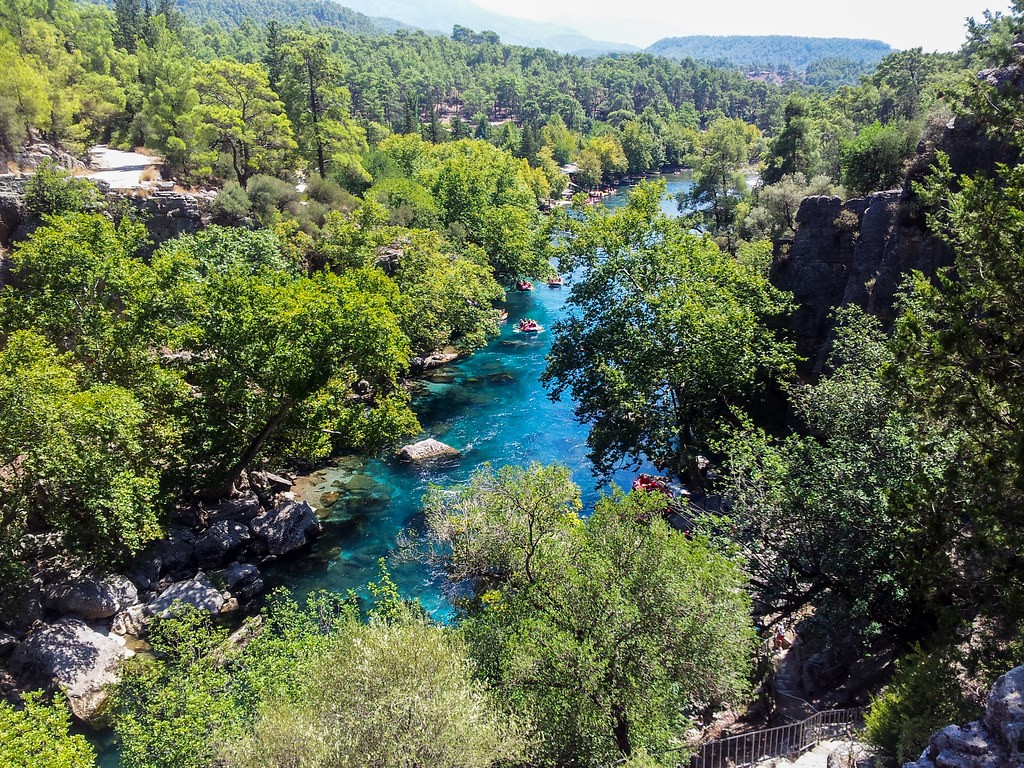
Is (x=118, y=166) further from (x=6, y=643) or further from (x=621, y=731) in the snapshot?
(x=621, y=731)

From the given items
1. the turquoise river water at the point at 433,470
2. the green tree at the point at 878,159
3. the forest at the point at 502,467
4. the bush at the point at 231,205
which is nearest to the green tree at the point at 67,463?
the forest at the point at 502,467

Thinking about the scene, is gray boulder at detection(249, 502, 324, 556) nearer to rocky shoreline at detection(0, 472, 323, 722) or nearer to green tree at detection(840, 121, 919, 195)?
rocky shoreline at detection(0, 472, 323, 722)

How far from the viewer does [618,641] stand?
43.4ft

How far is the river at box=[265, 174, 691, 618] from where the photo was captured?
25.6 meters

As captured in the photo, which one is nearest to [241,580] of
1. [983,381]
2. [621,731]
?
[621,731]

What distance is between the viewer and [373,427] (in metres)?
28.2

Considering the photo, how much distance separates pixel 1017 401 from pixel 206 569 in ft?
83.1

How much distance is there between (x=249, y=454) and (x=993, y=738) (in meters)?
25.3

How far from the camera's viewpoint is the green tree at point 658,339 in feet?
84.2

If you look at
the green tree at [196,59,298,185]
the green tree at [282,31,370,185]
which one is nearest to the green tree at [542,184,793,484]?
the green tree at [196,59,298,185]

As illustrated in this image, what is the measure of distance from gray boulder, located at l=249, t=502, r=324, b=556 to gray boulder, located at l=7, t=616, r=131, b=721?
6309 mm

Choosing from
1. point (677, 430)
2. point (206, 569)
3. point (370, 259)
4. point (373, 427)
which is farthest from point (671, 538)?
point (370, 259)

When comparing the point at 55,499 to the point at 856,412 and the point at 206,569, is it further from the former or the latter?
the point at 856,412

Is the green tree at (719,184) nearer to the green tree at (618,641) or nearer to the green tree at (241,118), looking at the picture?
the green tree at (241,118)
